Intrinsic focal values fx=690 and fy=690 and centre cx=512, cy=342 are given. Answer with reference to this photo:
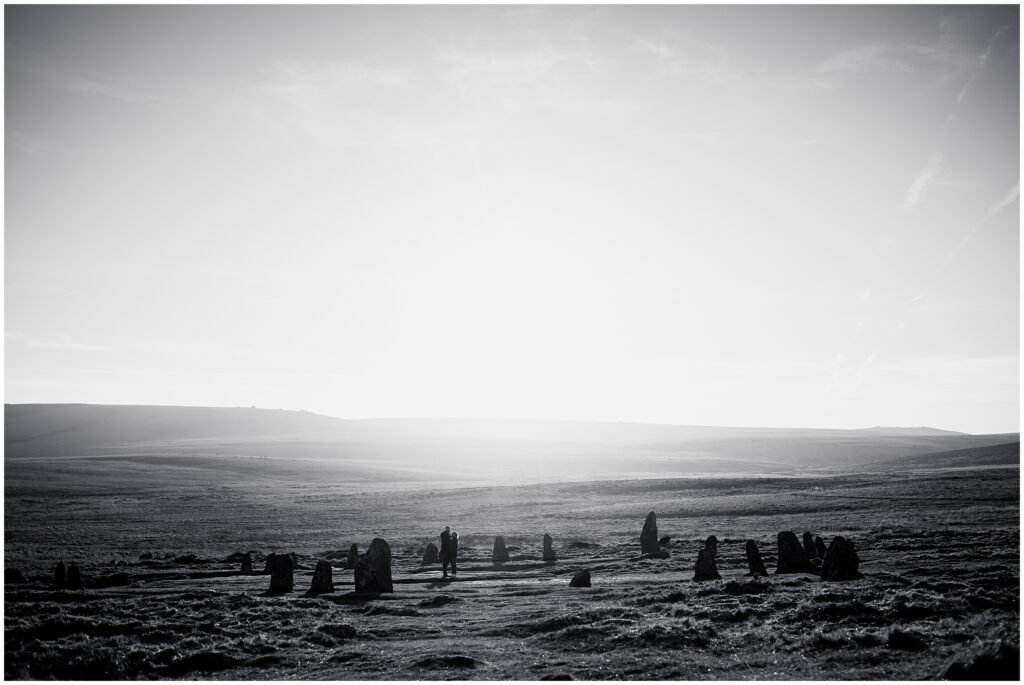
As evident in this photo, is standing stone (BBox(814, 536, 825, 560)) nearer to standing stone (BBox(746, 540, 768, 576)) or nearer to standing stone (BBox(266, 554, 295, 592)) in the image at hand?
standing stone (BBox(746, 540, 768, 576))

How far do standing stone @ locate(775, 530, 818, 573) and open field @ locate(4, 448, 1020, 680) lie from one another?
157 cm

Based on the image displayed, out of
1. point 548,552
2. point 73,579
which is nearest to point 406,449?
point 548,552

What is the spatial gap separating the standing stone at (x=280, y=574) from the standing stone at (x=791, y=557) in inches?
613

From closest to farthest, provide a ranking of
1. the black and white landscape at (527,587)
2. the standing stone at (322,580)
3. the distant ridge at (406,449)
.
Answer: the black and white landscape at (527,587), the standing stone at (322,580), the distant ridge at (406,449)

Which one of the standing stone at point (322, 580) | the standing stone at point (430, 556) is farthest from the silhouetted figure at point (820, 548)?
the standing stone at point (322, 580)

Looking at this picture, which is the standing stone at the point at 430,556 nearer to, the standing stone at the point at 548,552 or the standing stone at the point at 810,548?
the standing stone at the point at 548,552

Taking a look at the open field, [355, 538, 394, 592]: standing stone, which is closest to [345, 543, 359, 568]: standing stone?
the open field

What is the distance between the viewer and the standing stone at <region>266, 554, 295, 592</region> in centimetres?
2089

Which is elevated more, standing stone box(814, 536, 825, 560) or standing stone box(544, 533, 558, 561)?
Result: standing stone box(814, 536, 825, 560)

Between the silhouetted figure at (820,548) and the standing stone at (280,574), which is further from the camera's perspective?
the silhouetted figure at (820,548)

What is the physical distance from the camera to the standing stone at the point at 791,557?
2251 cm

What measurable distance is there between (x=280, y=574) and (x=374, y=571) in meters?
2.89

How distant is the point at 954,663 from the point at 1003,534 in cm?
2260

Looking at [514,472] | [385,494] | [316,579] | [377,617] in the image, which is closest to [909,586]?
[377,617]
